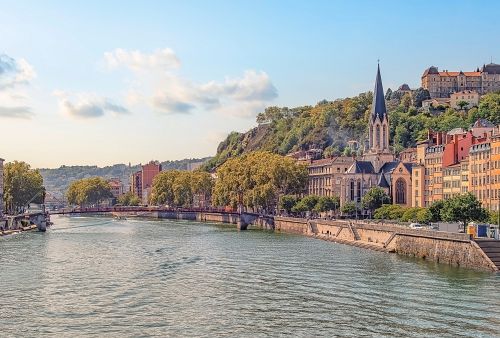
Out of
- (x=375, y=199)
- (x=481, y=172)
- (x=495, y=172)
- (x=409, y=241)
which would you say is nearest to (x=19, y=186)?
(x=375, y=199)

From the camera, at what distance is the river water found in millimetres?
33062

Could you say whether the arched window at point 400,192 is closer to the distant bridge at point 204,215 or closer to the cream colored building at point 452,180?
the distant bridge at point 204,215

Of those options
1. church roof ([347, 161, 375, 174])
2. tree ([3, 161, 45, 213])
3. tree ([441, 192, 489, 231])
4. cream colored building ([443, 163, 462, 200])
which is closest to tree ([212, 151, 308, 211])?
church roof ([347, 161, 375, 174])

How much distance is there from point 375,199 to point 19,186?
55.4 metres

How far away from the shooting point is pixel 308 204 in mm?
111438

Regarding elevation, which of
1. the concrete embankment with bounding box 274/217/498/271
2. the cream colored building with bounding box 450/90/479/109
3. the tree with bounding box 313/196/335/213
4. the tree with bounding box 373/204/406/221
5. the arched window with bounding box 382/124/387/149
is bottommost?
the concrete embankment with bounding box 274/217/498/271

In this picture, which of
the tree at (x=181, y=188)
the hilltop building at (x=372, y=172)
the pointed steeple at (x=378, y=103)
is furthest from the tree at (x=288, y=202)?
the tree at (x=181, y=188)

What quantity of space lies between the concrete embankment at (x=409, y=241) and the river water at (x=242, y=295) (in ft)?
3.91

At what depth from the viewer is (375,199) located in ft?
339

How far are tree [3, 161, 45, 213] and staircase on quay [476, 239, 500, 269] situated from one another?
8998cm

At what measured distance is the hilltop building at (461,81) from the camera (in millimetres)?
169875

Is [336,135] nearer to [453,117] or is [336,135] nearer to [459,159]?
[453,117]

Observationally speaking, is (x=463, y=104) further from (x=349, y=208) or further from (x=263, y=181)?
(x=349, y=208)

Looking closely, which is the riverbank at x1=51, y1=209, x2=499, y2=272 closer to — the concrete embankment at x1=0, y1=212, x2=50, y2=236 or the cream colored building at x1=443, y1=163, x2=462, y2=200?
the cream colored building at x1=443, y1=163, x2=462, y2=200
